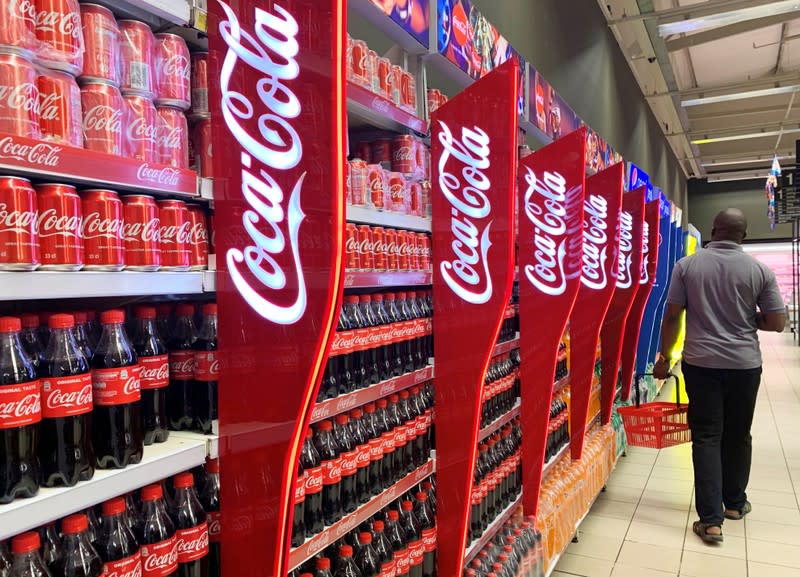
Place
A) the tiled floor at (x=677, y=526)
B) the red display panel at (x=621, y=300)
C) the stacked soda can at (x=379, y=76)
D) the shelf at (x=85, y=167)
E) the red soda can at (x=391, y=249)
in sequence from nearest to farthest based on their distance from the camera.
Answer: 1. the shelf at (x=85, y=167)
2. the stacked soda can at (x=379, y=76)
3. the red soda can at (x=391, y=249)
4. the tiled floor at (x=677, y=526)
5. the red display panel at (x=621, y=300)

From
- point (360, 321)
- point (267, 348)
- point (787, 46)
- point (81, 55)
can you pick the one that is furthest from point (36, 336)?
point (787, 46)

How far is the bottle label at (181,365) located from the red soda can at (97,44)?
0.63 m

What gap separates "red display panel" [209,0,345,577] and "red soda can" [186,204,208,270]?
49 mm

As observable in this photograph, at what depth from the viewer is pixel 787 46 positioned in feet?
35.8

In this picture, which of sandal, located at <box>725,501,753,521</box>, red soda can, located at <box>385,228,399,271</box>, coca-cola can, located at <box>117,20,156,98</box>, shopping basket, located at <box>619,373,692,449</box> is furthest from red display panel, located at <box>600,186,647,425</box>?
coca-cola can, located at <box>117,20,156,98</box>

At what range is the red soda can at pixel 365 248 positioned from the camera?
1.97 metres

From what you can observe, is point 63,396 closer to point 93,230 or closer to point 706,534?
point 93,230

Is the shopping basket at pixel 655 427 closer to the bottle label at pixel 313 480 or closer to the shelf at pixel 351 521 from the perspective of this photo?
the shelf at pixel 351 521

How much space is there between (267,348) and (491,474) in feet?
6.34

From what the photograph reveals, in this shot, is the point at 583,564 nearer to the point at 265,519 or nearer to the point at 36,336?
the point at 265,519

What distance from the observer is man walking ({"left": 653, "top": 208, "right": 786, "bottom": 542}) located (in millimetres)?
3648

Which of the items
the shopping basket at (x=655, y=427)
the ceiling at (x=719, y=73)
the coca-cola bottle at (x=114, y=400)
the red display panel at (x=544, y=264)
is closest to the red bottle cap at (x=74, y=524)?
the coca-cola bottle at (x=114, y=400)

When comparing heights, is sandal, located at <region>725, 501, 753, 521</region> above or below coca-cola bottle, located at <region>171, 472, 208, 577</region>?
below

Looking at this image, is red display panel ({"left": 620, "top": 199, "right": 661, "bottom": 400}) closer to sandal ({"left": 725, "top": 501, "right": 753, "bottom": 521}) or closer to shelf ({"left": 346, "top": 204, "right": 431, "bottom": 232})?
sandal ({"left": 725, "top": 501, "right": 753, "bottom": 521})
